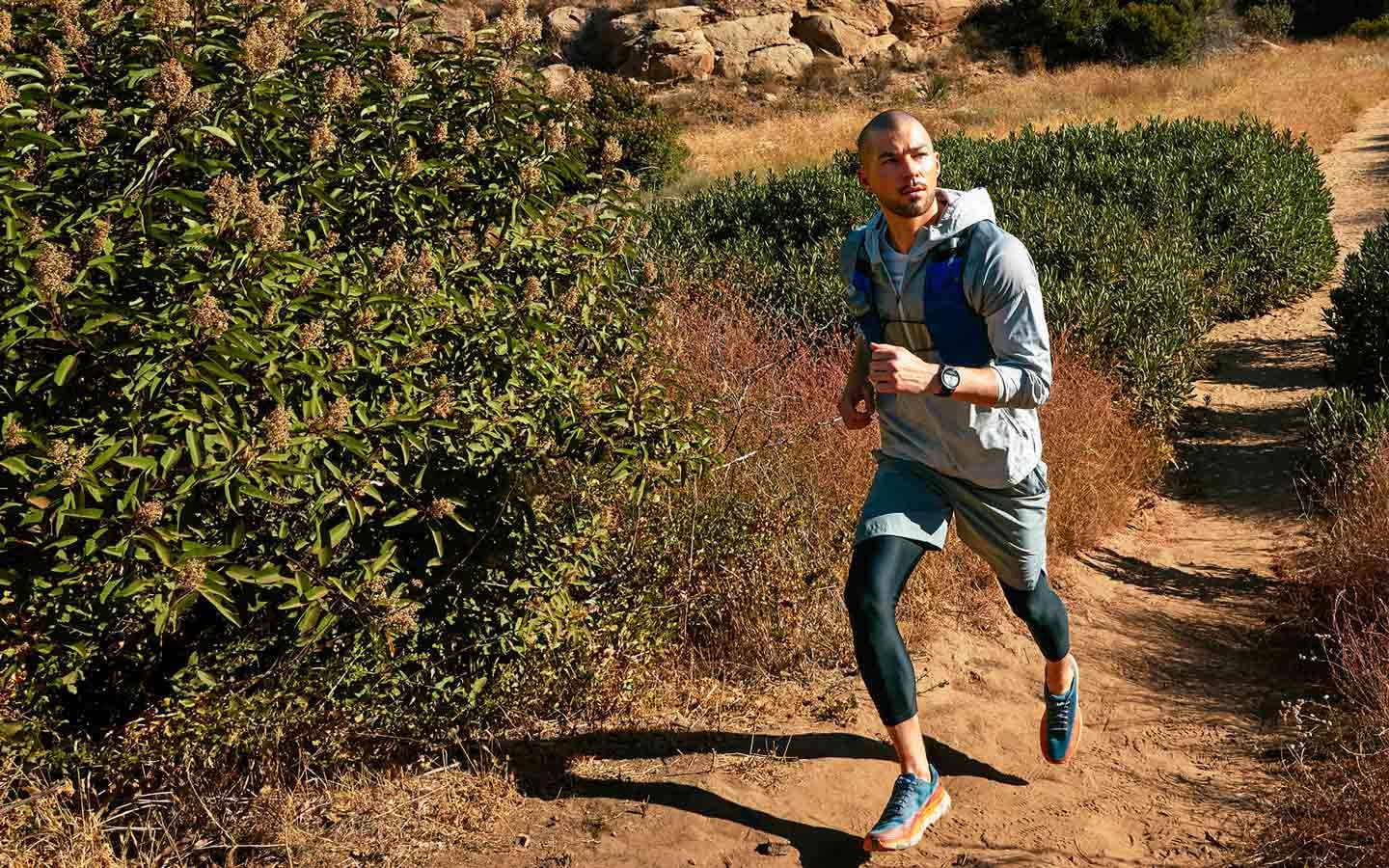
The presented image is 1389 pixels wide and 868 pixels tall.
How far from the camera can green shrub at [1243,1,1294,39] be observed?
39844mm

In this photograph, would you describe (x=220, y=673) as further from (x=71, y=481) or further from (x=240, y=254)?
(x=240, y=254)

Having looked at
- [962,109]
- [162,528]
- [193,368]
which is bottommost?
[962,109]

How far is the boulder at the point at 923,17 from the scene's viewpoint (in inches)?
1684

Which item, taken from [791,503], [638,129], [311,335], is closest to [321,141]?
[311,335]

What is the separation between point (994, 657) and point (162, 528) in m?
3.24

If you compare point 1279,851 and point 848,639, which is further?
point 848,639

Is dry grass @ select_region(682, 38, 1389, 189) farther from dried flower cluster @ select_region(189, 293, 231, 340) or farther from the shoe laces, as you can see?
dried flower cluster @ select_region(189, 293, 231, 340)

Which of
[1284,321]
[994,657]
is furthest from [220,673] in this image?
[1284,321]

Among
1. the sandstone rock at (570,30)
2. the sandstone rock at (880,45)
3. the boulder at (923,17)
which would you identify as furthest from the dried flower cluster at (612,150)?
the boulder at (923,17)

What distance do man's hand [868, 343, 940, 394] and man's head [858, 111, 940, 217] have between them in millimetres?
483

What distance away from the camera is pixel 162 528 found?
2.72 m

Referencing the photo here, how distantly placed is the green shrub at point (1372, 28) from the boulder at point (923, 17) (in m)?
12.6

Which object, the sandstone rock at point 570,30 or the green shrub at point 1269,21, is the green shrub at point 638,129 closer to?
the sandstone rock at point 570,30

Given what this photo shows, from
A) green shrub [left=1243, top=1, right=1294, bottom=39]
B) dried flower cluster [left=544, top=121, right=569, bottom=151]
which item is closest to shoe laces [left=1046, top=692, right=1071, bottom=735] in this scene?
dried flower cluster [left=544, top=121, right=569, bottom=151]
